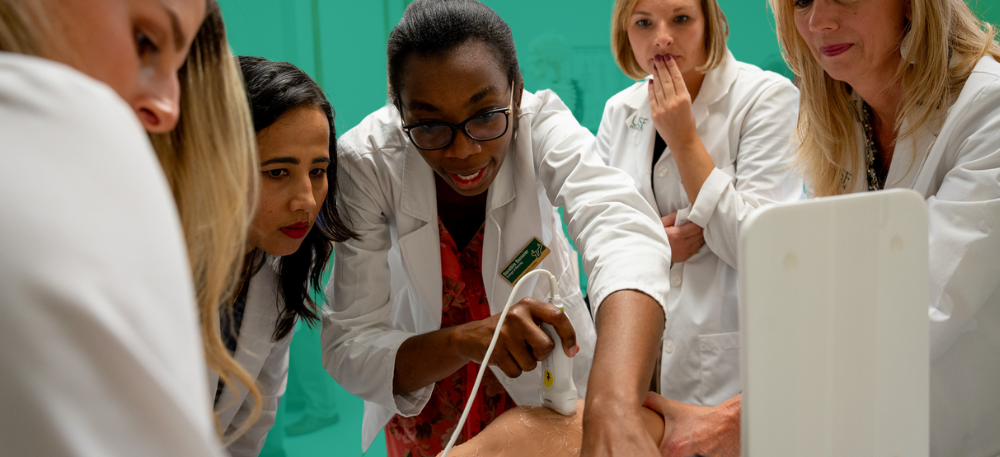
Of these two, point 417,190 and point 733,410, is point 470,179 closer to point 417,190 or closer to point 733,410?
point 417,190

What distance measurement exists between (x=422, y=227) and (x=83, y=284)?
3.73 feet

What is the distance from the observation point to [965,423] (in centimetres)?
109

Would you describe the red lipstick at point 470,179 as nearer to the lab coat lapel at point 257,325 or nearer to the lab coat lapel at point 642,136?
the lab coat lapel at point 257,325

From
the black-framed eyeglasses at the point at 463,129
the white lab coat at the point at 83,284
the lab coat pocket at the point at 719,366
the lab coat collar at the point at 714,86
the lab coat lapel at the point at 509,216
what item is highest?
the white lab coat at the point at 83,284

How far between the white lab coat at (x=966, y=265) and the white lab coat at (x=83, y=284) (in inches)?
42.2

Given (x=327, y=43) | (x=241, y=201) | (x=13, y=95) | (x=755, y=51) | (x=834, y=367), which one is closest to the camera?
(x=13, y=95)

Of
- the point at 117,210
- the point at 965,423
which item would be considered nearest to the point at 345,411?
the point at 965,423

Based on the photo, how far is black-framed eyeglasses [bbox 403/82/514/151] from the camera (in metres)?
1.26

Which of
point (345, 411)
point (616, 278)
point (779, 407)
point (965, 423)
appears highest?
point (779, 407)

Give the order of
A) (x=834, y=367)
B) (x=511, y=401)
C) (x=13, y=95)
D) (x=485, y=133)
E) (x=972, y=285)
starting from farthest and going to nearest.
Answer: (x=511, y=401), (x=485, y=133), (x=972, y=285), (x=834, y=367), (x=13, y=95)

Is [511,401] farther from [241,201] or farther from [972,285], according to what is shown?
[241,201]

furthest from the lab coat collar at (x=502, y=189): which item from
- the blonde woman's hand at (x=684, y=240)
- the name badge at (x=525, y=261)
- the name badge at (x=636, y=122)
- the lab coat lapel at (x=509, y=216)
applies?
the name badge at (x=636, y=122)

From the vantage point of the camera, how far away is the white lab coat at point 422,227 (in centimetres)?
131

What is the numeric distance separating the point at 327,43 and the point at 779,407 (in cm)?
223
